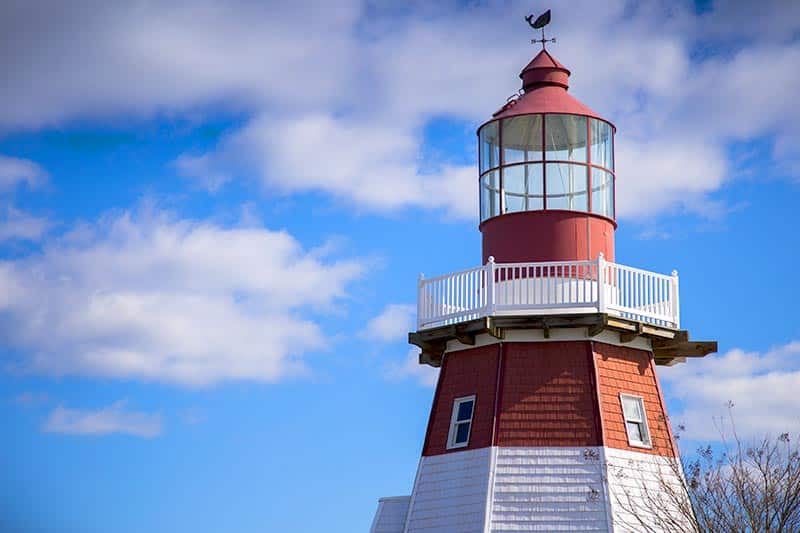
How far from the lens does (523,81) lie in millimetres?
32625

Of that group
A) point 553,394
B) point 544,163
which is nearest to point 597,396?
point 553,394

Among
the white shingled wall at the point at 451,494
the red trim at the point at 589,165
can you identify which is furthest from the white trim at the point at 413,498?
the red trim at the point at 589,165

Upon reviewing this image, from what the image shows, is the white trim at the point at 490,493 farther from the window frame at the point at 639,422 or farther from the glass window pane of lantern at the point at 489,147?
the glass window pane of lantern at the point at 489,147

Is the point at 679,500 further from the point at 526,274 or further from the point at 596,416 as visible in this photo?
the point at 526,274

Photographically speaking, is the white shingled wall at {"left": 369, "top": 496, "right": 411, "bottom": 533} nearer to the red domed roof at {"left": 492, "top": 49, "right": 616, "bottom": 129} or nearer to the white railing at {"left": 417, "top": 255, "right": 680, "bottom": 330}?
the white railing at {"left": 417, "top": 255, "right": 680, "bottom": 330}

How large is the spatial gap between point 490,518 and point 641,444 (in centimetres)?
339

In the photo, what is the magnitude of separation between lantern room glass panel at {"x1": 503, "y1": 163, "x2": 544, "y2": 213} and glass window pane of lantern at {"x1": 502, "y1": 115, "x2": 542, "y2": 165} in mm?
216

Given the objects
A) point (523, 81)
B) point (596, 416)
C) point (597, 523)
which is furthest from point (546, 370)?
point (523, 81)

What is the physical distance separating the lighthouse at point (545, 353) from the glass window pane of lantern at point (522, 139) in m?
0.03

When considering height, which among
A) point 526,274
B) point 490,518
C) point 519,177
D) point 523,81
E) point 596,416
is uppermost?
point 523,81

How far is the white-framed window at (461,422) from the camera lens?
30359 mm

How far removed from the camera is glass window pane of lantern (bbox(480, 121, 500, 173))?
32.0m

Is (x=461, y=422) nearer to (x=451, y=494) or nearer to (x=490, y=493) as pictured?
(x=451, y=494)

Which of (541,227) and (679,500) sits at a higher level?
(541,227)
